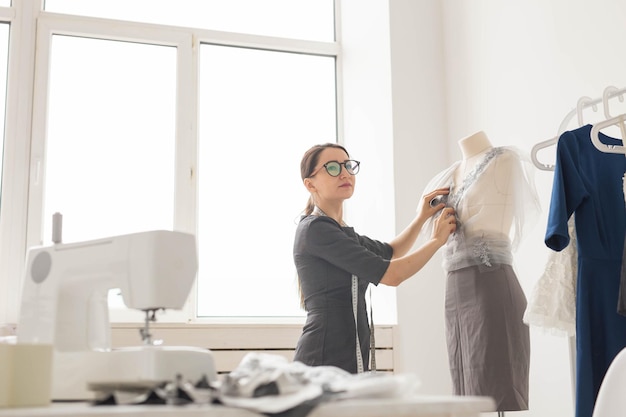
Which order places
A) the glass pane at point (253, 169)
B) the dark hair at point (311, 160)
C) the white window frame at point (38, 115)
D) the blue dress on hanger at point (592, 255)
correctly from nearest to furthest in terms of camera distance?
the blue dress on hanger at point (592, 255) → the dark hair at point (311, 160) → the white window frame at point (38, 115) → the glass pane at point (253, 169)

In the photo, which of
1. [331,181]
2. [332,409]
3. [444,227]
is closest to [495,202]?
[444,227]

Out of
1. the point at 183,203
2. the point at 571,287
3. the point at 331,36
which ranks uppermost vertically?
the point at 331,36

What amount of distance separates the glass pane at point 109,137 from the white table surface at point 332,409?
8.77ft

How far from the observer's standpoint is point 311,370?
1.28 metres

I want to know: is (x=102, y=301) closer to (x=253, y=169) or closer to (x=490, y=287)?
(x=490, y=287)

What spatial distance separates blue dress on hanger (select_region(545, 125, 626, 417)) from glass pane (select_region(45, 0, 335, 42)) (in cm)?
223

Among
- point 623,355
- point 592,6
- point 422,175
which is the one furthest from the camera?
point 422,175

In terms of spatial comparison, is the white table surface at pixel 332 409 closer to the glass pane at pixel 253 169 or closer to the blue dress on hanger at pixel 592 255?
the blue dress on hanger at pixel 592 255

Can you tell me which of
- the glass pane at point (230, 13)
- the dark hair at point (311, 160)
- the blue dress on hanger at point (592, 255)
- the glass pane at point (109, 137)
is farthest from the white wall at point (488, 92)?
the glass pane at point (109, 137)

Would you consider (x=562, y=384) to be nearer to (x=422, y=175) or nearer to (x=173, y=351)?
(x=422, y=175)

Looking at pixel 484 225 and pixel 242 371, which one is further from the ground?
pixel 484 225

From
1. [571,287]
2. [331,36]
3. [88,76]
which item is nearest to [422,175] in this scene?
[331,36]

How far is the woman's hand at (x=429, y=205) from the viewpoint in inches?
106

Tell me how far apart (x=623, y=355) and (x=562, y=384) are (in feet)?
3.26
